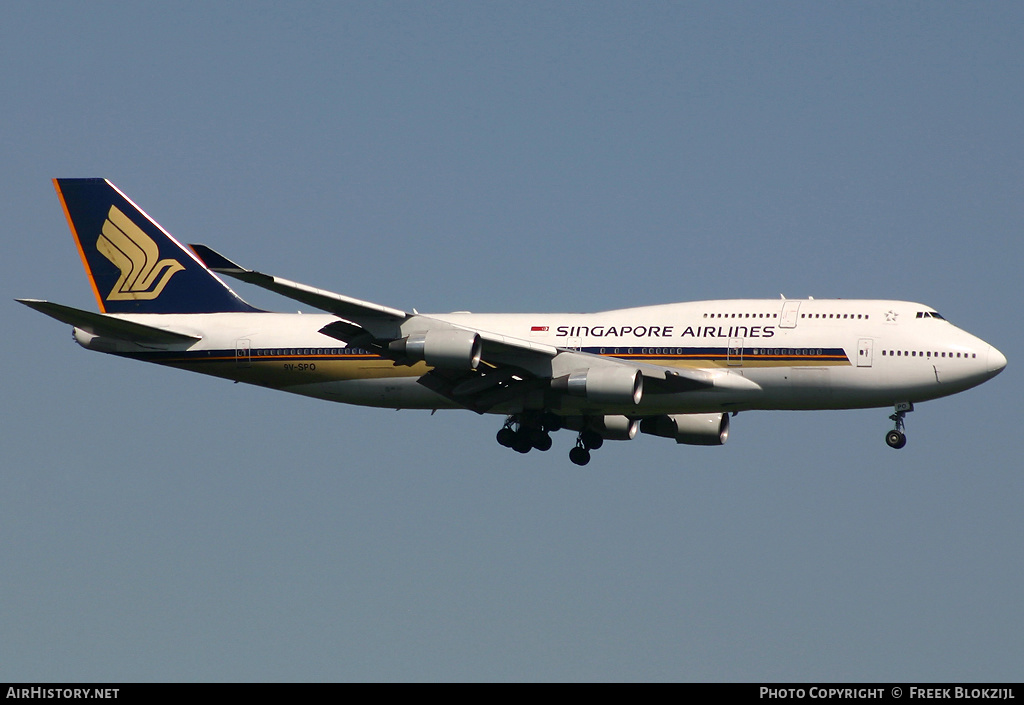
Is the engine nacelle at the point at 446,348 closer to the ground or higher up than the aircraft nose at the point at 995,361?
closer to the ground

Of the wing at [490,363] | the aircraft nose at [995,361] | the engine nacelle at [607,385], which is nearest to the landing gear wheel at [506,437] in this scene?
the wing at [490,363]

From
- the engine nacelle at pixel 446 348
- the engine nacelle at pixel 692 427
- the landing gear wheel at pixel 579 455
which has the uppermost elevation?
the engine nacelle at pixel 446 348

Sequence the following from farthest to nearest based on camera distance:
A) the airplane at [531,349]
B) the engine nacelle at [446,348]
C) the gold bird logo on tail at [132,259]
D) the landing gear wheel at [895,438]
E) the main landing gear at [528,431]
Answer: the gold bird logo on tail at [132,259]
the main landing gear at [528,431]
the landing gear wheel at [895,438]
the airplane at [531,349]
the engine nacelle at [446,348]

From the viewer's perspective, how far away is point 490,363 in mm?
56281

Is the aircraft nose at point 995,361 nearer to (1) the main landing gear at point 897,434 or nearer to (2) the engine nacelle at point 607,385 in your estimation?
(1) the main landing gear at point 897,434

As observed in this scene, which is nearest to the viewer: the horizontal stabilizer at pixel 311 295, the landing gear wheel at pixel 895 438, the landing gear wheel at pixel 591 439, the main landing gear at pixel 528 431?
the horizontal stabilizer at pixel 311 295

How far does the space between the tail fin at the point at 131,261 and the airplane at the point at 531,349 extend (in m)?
0.06

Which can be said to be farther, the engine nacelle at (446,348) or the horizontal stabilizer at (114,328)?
the horizontal stabilizer at (114,328)

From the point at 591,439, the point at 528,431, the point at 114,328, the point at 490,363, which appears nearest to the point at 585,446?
the point at 591,439

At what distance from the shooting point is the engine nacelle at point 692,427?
61.7 m

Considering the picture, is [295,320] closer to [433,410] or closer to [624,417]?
[433,410]

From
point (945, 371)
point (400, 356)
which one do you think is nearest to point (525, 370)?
point (400, 356)

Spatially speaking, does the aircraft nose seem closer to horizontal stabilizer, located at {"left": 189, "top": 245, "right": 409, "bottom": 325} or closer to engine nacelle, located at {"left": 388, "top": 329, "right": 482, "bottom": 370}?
engine nacelle, located at {"left": 388, "top": 329, "right": 482, "bottom": 370}
